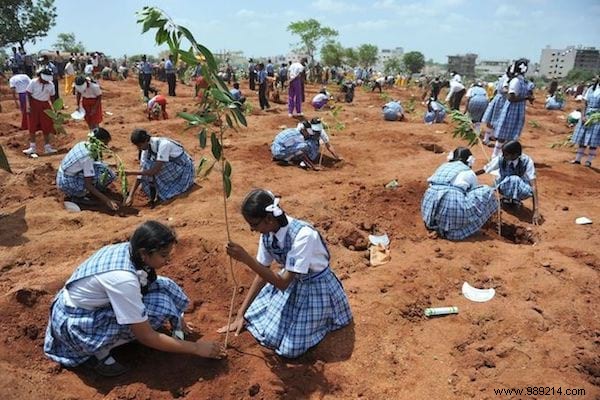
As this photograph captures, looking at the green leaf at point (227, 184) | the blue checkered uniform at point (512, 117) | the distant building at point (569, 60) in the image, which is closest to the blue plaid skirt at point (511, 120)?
the blue checkered uniform at point (512, 117)

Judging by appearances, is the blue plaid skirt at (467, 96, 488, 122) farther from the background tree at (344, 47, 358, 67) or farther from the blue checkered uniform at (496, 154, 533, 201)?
the background tree at (344, 47, 358, 67)

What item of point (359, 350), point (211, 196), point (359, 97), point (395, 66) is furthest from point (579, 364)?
point (395, 66)

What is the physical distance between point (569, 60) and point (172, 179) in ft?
334

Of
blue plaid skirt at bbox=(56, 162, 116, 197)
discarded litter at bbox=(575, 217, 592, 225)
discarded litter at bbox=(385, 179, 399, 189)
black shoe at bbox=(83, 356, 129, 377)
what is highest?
blue plaid skirt at bbox=(56, 162, 116, 197)

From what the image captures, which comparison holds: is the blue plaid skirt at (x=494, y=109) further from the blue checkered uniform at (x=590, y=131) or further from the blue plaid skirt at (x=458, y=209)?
the blue plaid skirt at (x=458, y=209)

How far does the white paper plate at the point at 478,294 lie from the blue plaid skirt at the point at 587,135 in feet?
16.7

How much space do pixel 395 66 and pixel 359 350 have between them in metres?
49.3

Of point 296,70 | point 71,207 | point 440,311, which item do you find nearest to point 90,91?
point 71,207

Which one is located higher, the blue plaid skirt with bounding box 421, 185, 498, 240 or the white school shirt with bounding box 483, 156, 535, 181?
the white school shirt with bounding box 483, 156, 535, 181

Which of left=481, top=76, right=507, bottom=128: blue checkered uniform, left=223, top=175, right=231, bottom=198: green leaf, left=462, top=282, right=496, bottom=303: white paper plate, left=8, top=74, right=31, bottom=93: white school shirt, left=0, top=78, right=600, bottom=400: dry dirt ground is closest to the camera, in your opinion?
left=223, top=175, right=231, bottom=198: green leaf

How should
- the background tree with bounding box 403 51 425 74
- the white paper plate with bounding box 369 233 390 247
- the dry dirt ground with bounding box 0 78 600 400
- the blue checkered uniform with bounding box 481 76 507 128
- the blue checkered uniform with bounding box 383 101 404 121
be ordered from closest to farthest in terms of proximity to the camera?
the dry dirt ground with bounding box 0 78 600 400 → the white paper plate with bounding box 369 233 390 247 → the blue checkered uniform with bounding box 481 76 507 128 → the blue checkered uniform with bounding box 383 101 404 121 → the background tree with bounding box 403 51 425 74

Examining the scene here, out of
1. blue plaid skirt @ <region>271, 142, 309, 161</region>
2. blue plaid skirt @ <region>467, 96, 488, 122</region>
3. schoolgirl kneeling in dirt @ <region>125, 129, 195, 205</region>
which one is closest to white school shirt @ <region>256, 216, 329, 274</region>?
schoolgirl kneeling in dirt @ <region>125, 129, 195, 205</region>

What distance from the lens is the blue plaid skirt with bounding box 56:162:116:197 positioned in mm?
5133

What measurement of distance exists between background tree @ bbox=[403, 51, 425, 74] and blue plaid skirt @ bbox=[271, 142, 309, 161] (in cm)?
6158
